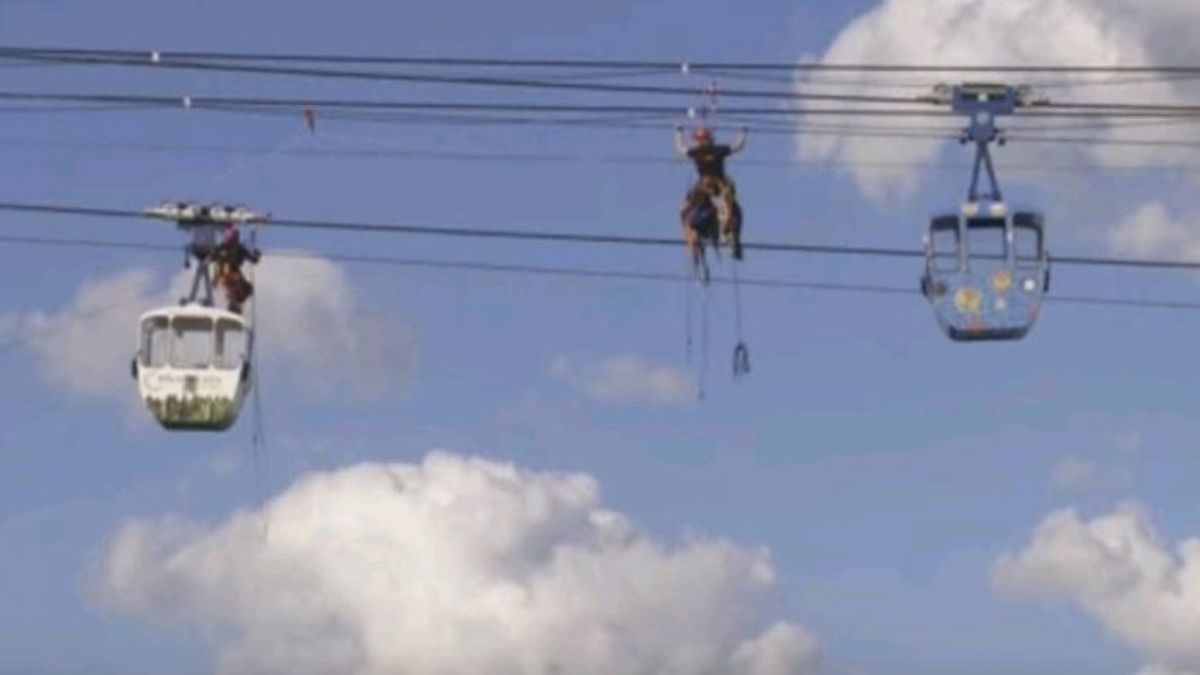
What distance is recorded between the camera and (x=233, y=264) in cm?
6781

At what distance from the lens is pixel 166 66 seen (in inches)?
2419

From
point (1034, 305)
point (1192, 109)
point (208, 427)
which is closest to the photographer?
point (1192, 109)

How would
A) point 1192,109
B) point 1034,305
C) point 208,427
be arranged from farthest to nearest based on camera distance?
point 208,427 → point 1034,305 → point 1192,109

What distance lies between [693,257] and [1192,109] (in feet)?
30.5

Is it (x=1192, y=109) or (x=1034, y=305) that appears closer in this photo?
(x=1192, y=109)

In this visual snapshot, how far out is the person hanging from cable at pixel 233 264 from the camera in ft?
221

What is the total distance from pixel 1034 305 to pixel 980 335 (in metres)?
1.05

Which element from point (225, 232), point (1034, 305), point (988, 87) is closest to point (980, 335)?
point (1034, 305)

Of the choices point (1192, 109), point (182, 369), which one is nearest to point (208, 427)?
point (182, 369)

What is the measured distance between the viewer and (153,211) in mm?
63156

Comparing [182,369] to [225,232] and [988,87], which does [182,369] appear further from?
[988,87]

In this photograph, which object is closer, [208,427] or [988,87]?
[988,87]

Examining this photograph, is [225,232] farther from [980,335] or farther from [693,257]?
[980,335]

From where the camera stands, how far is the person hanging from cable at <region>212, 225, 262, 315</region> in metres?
67.2
